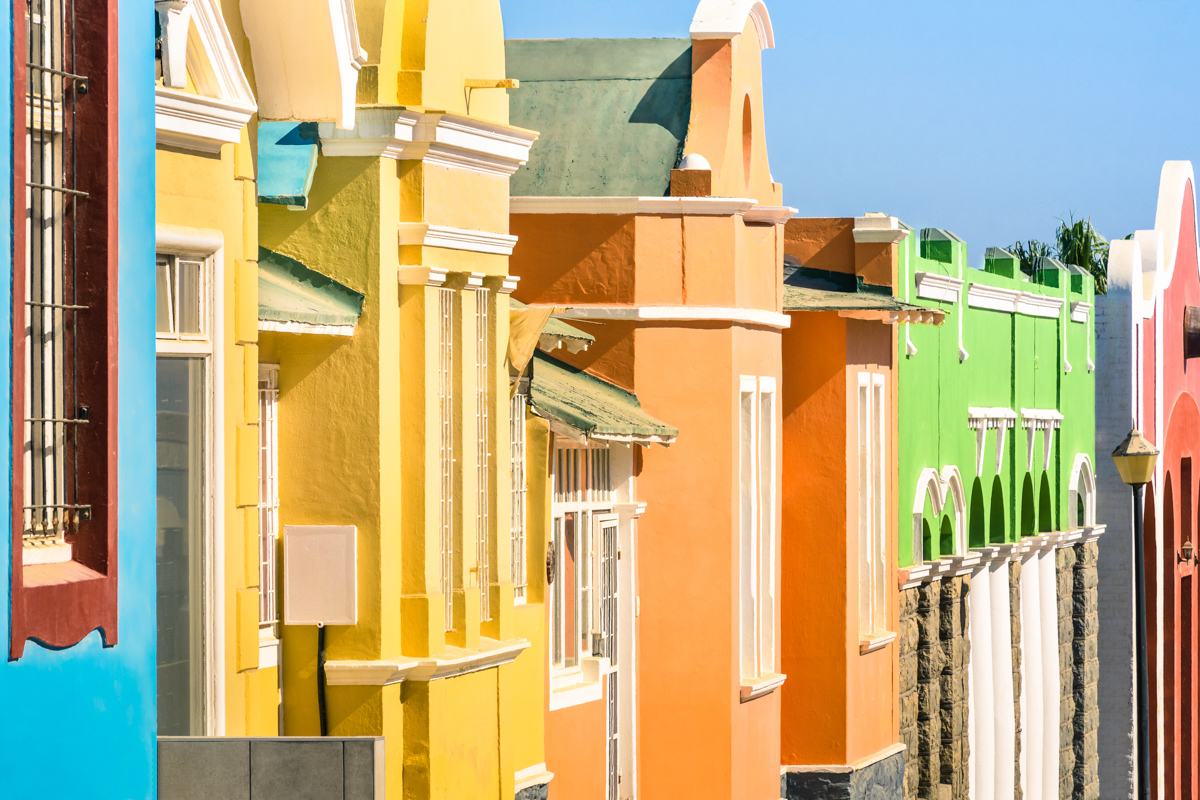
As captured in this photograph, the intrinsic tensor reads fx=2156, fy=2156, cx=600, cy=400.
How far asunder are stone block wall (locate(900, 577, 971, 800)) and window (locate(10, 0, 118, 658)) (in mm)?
14793

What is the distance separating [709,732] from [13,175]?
420 inches

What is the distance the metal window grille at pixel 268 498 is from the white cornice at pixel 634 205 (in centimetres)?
578

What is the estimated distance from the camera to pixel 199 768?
9.24m

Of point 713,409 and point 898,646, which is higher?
point 713,409

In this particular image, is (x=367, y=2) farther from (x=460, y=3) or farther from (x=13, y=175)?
(x=13, y=175)

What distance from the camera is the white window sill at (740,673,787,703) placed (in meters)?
17.5

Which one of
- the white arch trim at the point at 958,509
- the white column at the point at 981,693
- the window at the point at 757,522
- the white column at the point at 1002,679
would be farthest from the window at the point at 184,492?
the white column at the point at 1002,679

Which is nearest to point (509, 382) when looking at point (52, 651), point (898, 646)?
point (52, 651)

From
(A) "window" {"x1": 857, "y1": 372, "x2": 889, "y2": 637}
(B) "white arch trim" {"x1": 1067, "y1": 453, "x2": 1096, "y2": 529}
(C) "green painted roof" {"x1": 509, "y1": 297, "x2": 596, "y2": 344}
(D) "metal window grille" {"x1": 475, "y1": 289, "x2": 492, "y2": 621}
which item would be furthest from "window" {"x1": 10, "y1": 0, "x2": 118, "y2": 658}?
(B) "white arch trim" {"x1": 1067, "y1": 453, "x2": 1096, "y2": 529}

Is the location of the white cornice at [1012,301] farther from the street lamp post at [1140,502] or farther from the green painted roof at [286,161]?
the green painted roof at [286,161]

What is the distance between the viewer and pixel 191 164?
1001 centimetres

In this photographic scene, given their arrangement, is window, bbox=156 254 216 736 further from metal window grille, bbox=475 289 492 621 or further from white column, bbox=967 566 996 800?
white column, bbox=967 566 996 800

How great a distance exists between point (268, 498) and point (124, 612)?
3503mm

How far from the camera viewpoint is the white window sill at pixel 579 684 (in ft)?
50.2
